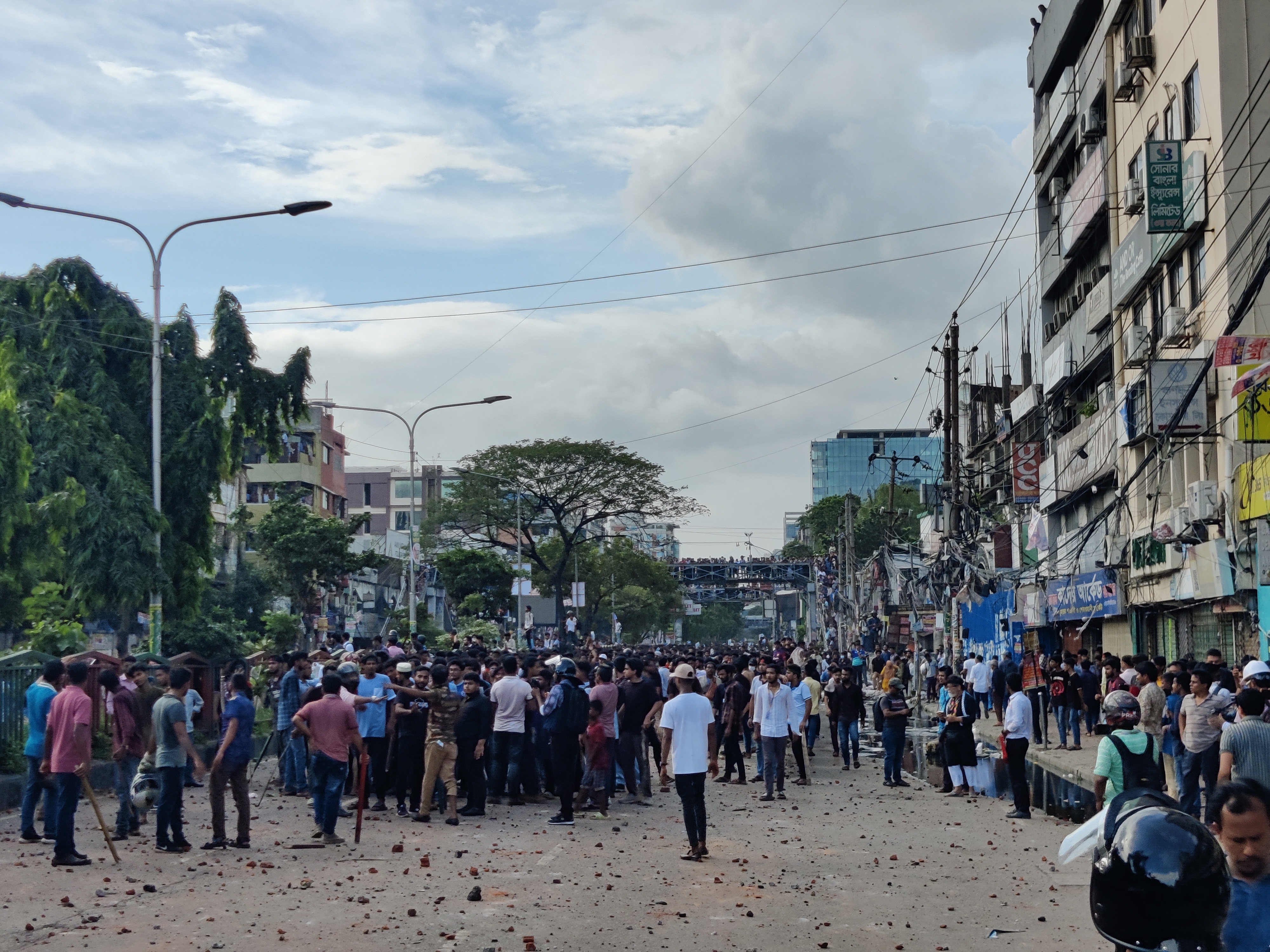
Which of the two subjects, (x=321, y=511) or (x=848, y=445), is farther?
(x=848, y=445)

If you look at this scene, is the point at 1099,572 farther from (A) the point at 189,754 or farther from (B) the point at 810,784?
(A) the point at 189,754

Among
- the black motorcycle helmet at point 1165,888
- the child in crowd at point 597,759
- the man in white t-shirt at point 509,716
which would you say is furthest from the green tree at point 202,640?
the black motorcycle helmet at point 1165,888

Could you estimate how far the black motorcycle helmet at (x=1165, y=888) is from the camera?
11.8 feet

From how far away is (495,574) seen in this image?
6931cm

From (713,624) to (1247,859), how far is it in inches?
6945

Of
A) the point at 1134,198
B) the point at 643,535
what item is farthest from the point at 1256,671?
the point at 643,535

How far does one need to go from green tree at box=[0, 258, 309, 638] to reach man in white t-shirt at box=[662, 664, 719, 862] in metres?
15.8

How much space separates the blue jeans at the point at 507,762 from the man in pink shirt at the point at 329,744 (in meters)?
3.23

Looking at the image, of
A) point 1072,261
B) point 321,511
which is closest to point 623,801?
point 1072,261

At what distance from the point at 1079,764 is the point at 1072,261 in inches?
1010

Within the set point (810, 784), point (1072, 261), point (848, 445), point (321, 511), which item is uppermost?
point (848, 445)

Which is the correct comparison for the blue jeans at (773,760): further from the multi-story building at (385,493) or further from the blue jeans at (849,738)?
the multi-story building at (385,493)

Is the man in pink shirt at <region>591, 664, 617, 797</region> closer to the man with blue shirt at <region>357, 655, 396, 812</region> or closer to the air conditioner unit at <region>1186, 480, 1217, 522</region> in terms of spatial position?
the man with blue shirt at <region>357, 655, 396, 812</region>

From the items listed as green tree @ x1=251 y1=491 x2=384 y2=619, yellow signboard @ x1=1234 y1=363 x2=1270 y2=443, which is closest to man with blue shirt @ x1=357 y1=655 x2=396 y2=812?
yellow signboard @ x1=1234 y1=363 x2=1270 y2=443
